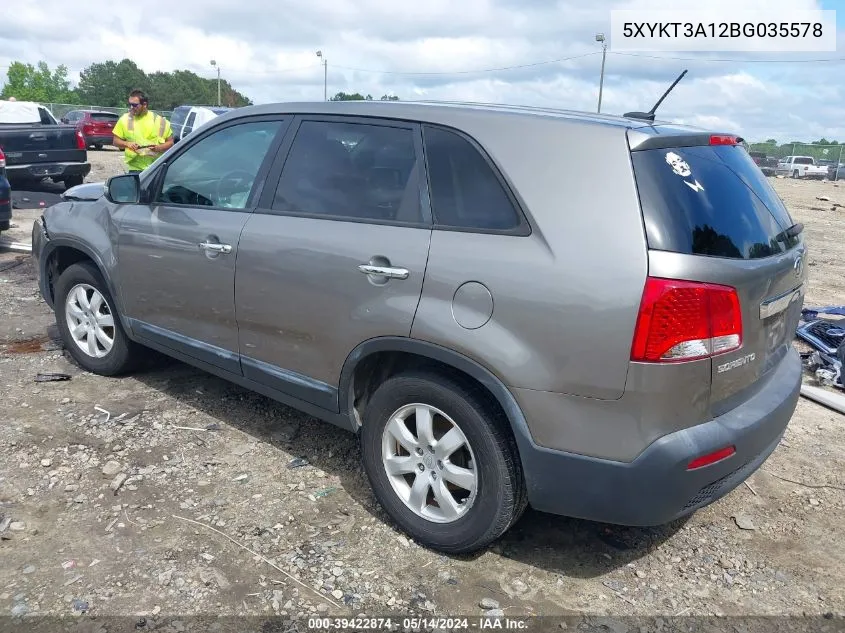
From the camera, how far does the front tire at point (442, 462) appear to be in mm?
2717

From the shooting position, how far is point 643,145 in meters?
2.51

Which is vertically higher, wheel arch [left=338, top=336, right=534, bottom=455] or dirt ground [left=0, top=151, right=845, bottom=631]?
wheel arch [left=338, top=336, right=534, bottom=455]

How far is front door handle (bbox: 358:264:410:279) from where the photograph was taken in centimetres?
285

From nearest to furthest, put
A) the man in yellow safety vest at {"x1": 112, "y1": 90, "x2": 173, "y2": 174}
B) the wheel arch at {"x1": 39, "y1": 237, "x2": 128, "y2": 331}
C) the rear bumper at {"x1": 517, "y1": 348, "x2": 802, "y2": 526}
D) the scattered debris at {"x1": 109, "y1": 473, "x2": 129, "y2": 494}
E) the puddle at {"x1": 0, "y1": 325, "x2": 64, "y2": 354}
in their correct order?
1. the rear bumper at {"x1": 517, "y1": 348, "x2": 802, "y2": 526}
2. the scattered debris at {"x1": 109, "y1": 473, "x2": 129, "y2": 494}
3. the wheel arch at {"x1": 39, "y1": 237, "x2": 128, "y2": 331}
4. the puddle at {"x1": 0, "y1": 325, "x2": 64, "y2": 354}
5. the man in yellow safety vest at {"x1": 112, "y1": 90, "x2": 173, "y2": 174}

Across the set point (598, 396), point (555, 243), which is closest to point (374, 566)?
point (598, 396)

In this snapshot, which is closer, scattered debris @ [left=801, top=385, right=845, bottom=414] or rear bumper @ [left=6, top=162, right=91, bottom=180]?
scattered debris @ [left=801, top=385, right=845, bottom=414]

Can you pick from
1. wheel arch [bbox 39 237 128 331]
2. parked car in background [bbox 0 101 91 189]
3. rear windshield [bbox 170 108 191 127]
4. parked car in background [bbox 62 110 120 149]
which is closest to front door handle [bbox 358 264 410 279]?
wheel arch [bbox 39 237 128 331]

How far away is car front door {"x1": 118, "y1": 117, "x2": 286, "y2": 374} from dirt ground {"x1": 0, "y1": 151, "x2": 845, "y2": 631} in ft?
1.87

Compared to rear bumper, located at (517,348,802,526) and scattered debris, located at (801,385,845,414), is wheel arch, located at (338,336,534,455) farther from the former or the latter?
scattered debris, located at (801,385,845,414)

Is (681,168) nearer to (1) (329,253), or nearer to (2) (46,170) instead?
(1) (329,253)

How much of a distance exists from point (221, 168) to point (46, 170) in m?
10.1

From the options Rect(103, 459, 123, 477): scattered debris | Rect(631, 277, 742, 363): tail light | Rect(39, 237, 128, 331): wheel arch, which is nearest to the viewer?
Rect(631, 277, 742, 363): tail light

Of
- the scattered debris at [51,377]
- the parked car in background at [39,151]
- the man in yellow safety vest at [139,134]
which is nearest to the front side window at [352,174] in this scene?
the scattered debris at [51,377]

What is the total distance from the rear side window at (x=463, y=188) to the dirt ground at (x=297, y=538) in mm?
1418
